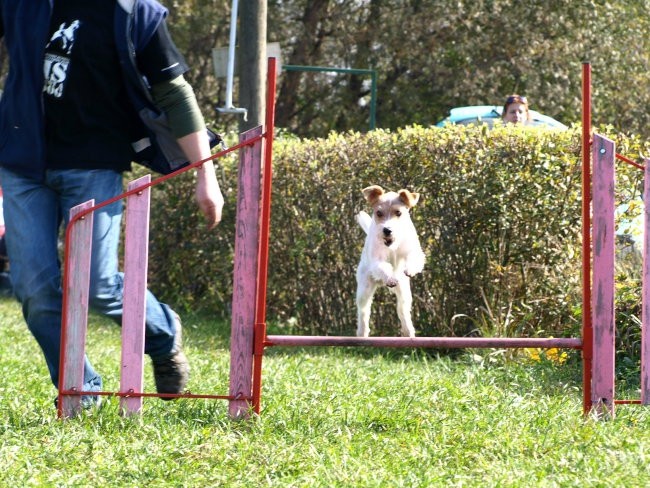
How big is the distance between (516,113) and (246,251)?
4.34m

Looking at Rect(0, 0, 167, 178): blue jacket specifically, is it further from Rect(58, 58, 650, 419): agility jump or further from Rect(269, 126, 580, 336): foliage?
Rect(269, 126, 580, 336): foliage

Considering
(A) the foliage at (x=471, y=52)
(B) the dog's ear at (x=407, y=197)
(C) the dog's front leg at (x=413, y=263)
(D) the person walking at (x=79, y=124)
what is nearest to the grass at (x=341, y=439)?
(D) the person walking at (x=79, y=124)

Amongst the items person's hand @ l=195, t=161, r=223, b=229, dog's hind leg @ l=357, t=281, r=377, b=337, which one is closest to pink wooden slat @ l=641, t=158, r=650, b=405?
dog's hind leg @ l=357, t=281, r=377, b=337

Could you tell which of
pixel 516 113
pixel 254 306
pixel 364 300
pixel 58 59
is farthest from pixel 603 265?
pixel 516 113

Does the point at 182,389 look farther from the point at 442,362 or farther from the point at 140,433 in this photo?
the point at 442,362

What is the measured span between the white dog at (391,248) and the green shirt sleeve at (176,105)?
815 mm

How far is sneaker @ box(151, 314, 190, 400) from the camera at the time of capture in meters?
4.50

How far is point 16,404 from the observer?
192 inches

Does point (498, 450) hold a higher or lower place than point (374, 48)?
lower

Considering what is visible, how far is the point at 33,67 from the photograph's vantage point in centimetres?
415

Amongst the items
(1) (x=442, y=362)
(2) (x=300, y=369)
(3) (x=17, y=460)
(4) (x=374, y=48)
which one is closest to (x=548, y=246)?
(1) (x=442, y=362)

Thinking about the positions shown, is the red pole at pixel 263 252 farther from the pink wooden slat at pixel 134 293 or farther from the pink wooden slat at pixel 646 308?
the pink wooden slat at pixel 646 308

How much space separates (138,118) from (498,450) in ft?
6.10

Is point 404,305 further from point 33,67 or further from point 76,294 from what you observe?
point 33,67
